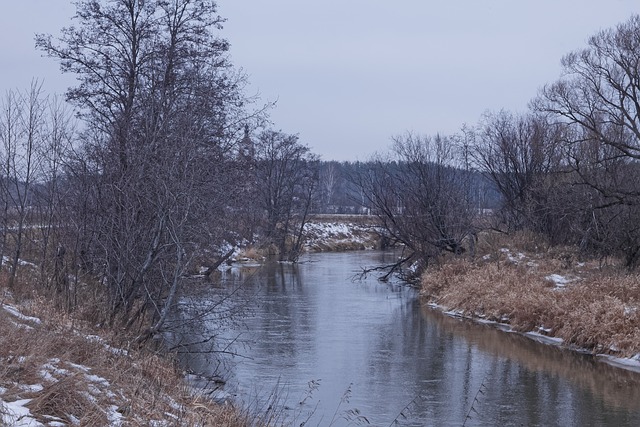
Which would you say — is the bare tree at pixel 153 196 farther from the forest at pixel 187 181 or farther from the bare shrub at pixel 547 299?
the bare shrub at pixel 547 299

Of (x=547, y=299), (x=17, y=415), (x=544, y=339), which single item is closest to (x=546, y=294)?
(x=547, y=299)

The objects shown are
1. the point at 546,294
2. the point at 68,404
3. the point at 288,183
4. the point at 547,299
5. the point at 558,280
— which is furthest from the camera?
the point at 288,183

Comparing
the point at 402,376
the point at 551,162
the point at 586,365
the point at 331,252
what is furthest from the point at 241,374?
the point at 331,252

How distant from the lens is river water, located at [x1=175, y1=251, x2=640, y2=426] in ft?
40.4

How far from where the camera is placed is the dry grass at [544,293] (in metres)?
17.5

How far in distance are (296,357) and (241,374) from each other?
1907 mm

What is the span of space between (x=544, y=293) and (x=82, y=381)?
15.9 meters

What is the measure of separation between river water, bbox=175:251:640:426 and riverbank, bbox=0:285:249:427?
1.48m

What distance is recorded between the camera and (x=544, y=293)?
21203 millimetres

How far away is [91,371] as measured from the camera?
8.55 metres

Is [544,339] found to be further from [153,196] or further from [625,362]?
[153,196]

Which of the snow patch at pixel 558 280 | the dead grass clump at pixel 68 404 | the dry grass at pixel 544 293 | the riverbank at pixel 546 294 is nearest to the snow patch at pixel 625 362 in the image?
the riverbank at pixel 546 294

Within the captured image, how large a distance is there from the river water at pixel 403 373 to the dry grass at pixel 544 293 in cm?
71

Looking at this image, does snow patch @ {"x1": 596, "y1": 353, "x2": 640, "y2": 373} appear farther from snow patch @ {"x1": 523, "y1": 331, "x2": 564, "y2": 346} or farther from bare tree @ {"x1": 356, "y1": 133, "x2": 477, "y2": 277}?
bare tree @ {"x1": 356, "y1": 133, "x2": 477, "y2": 277}
